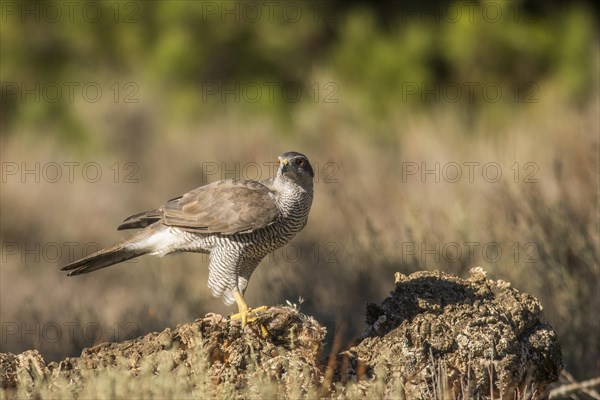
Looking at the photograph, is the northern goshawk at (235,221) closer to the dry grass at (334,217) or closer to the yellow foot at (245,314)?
the yellow foot at (245,314)

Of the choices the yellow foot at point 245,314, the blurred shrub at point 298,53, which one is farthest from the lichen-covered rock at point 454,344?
the blurred shrub at point 298,53

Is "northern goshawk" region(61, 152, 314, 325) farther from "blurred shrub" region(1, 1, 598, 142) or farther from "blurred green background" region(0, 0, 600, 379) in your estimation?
"blurred shrub" region(1, 1, 598, 142)

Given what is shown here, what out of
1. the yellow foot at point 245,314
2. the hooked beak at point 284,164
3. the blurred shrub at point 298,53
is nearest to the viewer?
the yellow foot at point 245,314

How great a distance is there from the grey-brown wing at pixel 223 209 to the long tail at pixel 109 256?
0.20 meters

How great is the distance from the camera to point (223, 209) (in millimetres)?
6145

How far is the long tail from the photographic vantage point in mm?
6355

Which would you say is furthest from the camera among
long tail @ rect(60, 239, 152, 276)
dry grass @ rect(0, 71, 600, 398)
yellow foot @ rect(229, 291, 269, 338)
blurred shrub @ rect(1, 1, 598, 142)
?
blurred shrub @ rect(1, 1, 598, 142)

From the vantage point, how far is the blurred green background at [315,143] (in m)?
8.55

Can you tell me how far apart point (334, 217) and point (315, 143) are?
2886 mm

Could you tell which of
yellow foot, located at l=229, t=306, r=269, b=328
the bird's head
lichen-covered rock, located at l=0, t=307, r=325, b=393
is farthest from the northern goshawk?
lichen-covered rock, located at l=0, t=307, r=325, b=393

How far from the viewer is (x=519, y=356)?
5211 mm

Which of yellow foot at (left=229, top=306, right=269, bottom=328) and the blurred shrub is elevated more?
the blurred shrub

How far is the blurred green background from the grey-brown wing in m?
1.47

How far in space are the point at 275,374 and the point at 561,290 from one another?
12.6 feet
